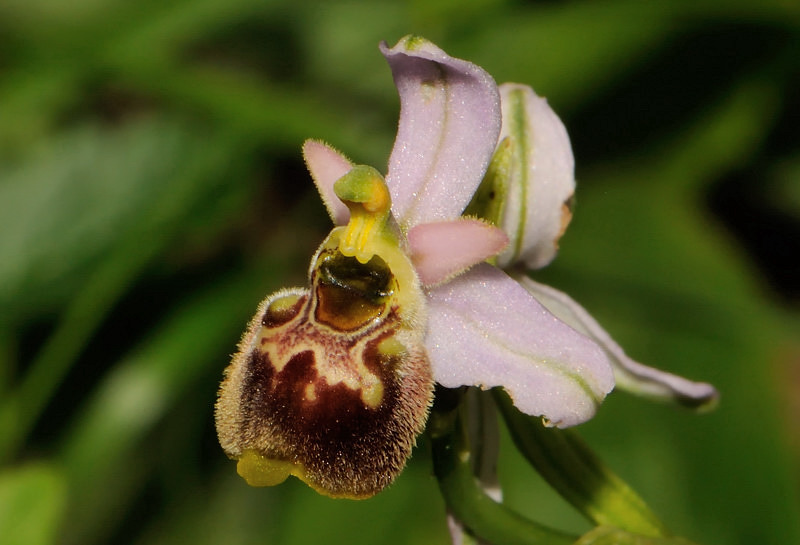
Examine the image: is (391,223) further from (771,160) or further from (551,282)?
(771,160)

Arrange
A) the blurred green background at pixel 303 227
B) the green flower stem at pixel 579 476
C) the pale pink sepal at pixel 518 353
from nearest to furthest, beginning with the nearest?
1. the pale pink sepal at pixel 518 353
2. the green flower stem at pixel 579 476
3. the blurred green background at pixel 303 227

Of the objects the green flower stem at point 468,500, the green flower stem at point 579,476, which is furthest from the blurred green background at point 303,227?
the green flower stem at point 468,500

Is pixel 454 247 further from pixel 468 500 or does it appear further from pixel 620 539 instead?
pixel 620 539

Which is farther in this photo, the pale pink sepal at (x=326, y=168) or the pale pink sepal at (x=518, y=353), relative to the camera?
the pale pink sepal at (x=326, y=168)

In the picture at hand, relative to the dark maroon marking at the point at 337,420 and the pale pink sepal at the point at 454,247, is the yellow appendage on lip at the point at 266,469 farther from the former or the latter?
the pale pink sepal at the point at 454,247

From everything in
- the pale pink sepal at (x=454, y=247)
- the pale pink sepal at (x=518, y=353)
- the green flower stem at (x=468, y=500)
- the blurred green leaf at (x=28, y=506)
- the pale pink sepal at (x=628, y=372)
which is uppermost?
the pale pink sepal at (x=454, y=247)

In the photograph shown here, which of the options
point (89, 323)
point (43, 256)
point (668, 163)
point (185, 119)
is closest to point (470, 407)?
point (89, 323)

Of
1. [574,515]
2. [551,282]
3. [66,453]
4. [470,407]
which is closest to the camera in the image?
[470,407]
